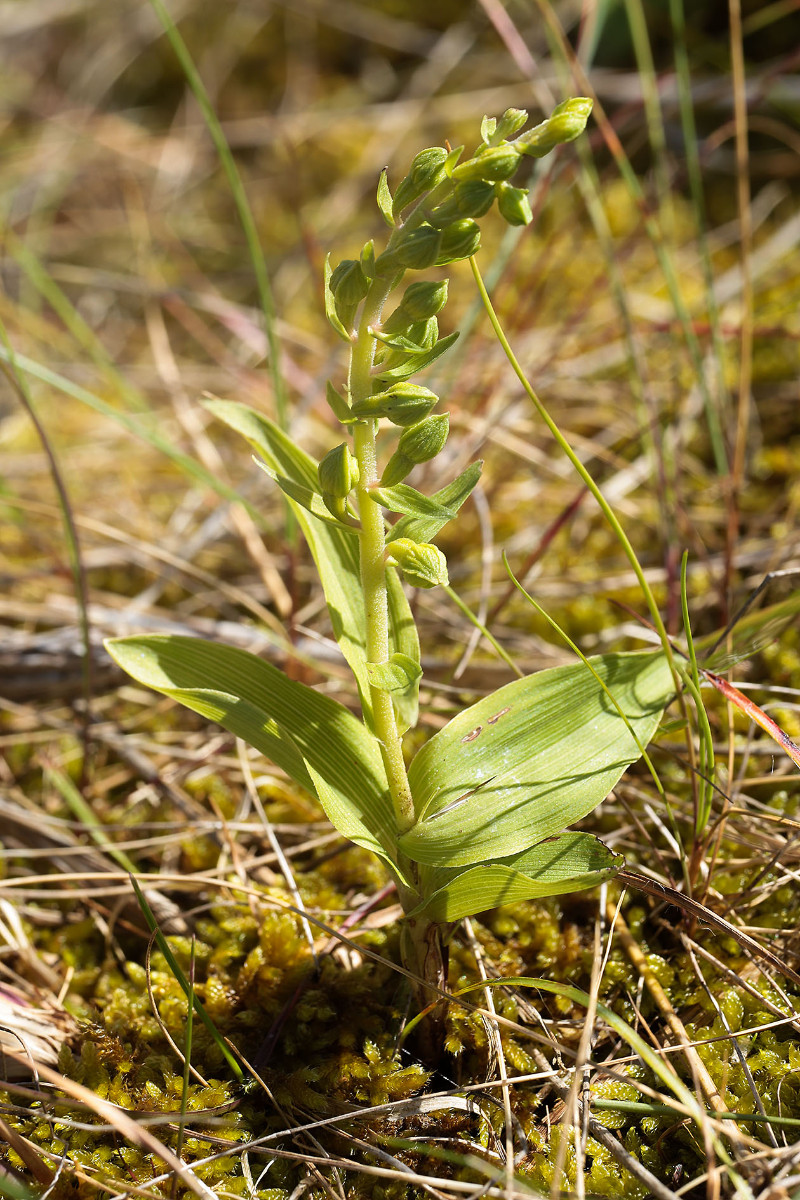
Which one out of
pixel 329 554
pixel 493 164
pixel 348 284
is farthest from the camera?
pixel 329 554

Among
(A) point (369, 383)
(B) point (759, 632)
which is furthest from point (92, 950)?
(B) point (759, 632)

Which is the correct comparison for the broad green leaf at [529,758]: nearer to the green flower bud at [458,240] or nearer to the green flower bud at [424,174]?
the green flower bud at [458,240]

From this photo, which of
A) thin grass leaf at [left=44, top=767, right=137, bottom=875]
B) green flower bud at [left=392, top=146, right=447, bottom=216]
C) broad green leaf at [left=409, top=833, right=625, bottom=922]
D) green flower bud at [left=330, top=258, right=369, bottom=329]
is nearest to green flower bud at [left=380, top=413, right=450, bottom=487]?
green flower bud at [left=330, top=258, right=369, bottom=329]

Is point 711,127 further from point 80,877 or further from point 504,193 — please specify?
point 80,877

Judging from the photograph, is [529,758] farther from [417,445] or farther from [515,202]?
[515,202]

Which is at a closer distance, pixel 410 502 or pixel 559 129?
pixel 559 129

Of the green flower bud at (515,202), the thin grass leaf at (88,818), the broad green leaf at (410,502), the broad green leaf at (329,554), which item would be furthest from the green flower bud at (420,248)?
the thin grass leaf at (88,818)

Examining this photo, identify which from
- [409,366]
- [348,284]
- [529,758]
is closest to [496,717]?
[529,758]

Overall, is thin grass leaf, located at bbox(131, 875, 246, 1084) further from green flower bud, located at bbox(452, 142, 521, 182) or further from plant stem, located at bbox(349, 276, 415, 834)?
green flower bud, located at bbox(452, 142, 521, 182)
